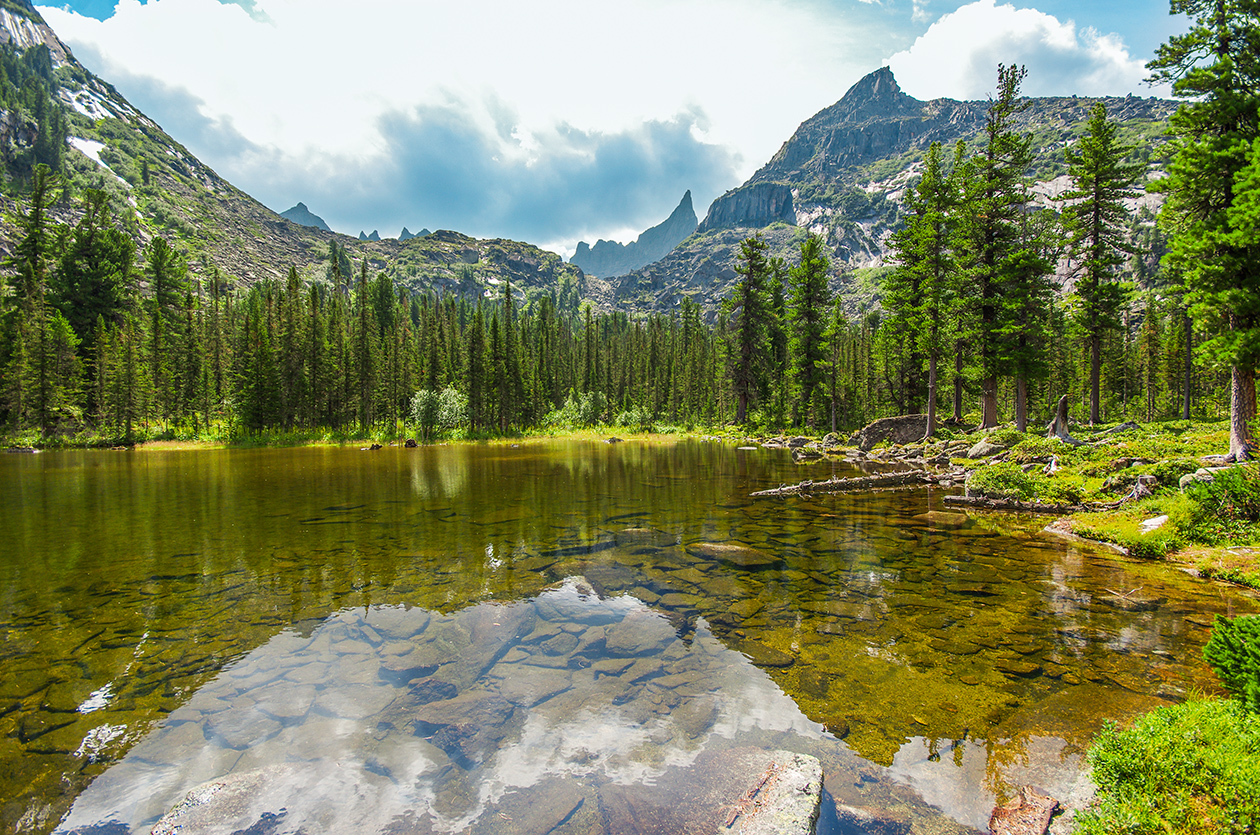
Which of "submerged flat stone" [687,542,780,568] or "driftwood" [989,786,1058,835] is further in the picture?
"submerged flat stone" [687,542,780,568]

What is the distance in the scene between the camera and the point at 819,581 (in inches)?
424

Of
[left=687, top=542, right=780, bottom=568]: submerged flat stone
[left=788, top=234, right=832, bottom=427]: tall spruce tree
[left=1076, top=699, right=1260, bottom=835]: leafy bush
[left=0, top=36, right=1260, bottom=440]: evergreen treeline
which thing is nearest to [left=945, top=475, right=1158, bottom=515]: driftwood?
[left=0, top=36, right=1260, bottom=440]: evergreen treeline

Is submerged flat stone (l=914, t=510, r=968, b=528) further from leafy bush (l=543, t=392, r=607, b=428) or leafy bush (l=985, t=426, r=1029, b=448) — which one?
leafy bush (l=543, t=392, r=607, b=428)

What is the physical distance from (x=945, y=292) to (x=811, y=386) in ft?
62.0

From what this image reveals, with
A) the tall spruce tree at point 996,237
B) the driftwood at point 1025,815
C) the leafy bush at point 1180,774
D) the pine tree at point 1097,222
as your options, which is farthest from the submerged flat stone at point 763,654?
the pine tree at point 1097,222

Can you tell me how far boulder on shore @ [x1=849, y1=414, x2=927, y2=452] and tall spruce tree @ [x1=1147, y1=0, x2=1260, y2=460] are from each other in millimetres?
22896

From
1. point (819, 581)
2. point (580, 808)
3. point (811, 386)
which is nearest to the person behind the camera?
point (580, 808)

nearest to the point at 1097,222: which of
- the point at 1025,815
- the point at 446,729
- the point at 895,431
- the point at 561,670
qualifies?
the point at 895,431

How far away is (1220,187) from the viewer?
1864 centimetres

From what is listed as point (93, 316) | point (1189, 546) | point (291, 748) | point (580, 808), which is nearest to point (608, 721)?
point (580, 808)

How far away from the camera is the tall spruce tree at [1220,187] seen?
16484 millimetres

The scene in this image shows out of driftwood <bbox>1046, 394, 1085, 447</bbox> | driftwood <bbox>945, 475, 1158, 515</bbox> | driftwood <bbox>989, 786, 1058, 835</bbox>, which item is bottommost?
driftwood <bbox>989, 786, 1058, 835</bbox>

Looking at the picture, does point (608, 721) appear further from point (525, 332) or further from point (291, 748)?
point (525, 332)

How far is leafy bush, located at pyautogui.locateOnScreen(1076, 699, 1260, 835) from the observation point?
140 inches
